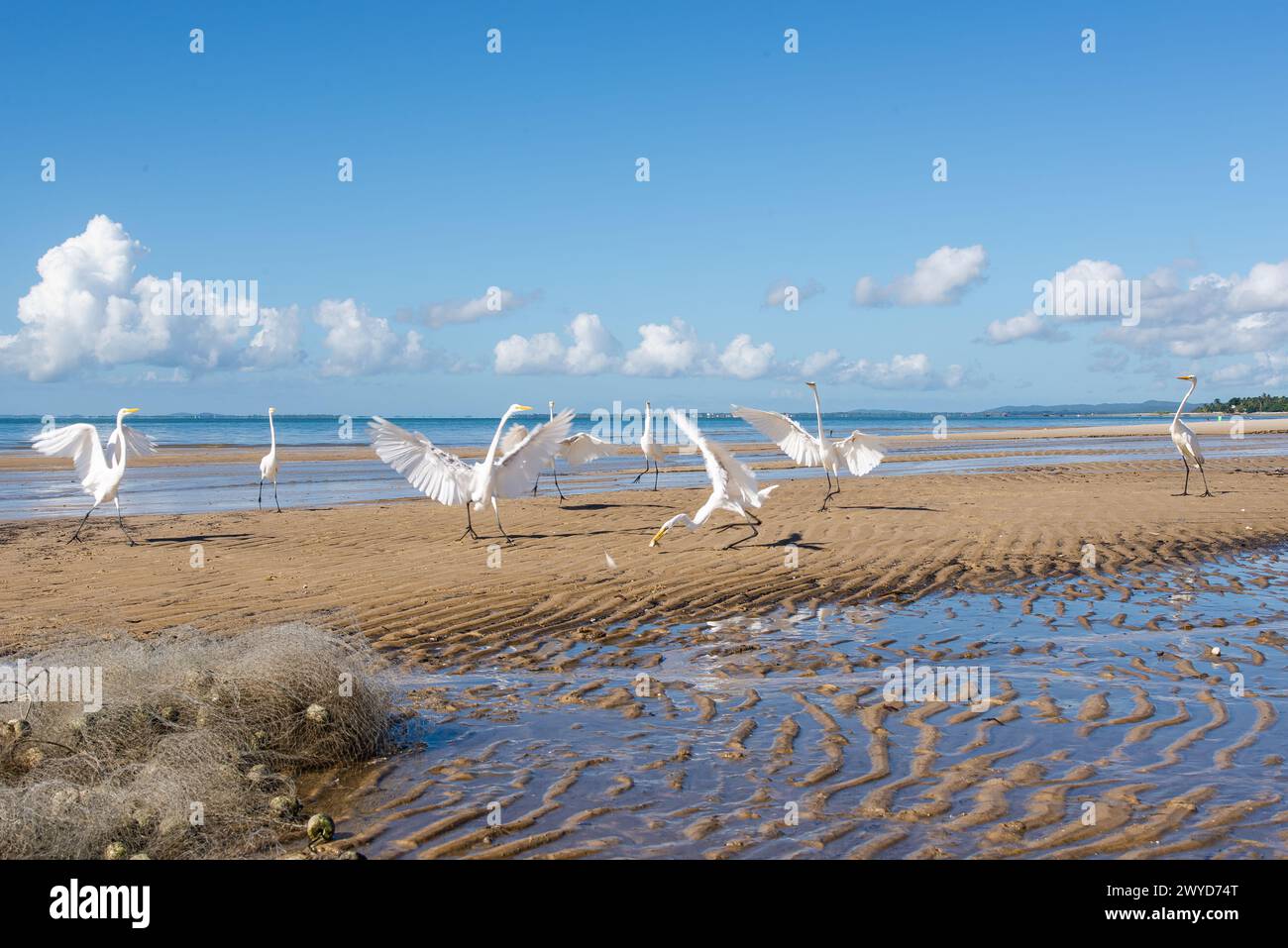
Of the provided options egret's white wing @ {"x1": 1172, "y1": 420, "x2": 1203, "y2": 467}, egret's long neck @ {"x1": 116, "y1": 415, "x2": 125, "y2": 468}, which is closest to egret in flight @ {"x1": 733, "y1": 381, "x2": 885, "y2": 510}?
egret's white wing @ {"x1": 1172, "y1": 420, "x2": 1203, "y2": 467}

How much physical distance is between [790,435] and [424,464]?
6.96 metres

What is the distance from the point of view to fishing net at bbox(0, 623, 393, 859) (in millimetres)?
4859

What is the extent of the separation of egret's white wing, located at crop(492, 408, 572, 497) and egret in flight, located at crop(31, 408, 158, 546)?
5.75m

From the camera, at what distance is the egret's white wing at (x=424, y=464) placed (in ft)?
50.0

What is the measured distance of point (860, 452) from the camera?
2019cm

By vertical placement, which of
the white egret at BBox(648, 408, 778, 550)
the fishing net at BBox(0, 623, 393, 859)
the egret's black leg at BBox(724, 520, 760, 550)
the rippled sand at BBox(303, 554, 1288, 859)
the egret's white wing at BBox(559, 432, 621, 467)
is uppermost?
the egret's white wing at BBox(559, 432, 621, 467)

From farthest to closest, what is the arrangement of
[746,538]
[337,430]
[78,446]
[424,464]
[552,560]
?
1. [337,430]
2. [78,446]
3. [424,464]
4. [746,538]
5. [552,560]

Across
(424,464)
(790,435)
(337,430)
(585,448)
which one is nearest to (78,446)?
(424,464)

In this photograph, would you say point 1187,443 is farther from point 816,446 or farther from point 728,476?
point 728,476

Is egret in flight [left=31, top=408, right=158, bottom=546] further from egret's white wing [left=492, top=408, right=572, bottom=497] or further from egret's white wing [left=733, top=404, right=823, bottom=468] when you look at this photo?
egret's white wing [left=733, top=404, right=823, bottom=468]

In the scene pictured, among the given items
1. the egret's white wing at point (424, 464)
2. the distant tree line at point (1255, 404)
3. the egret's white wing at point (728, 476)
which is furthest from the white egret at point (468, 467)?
the distant tree line at point (1255, 404)

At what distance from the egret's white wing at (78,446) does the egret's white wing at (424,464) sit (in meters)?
5.00
